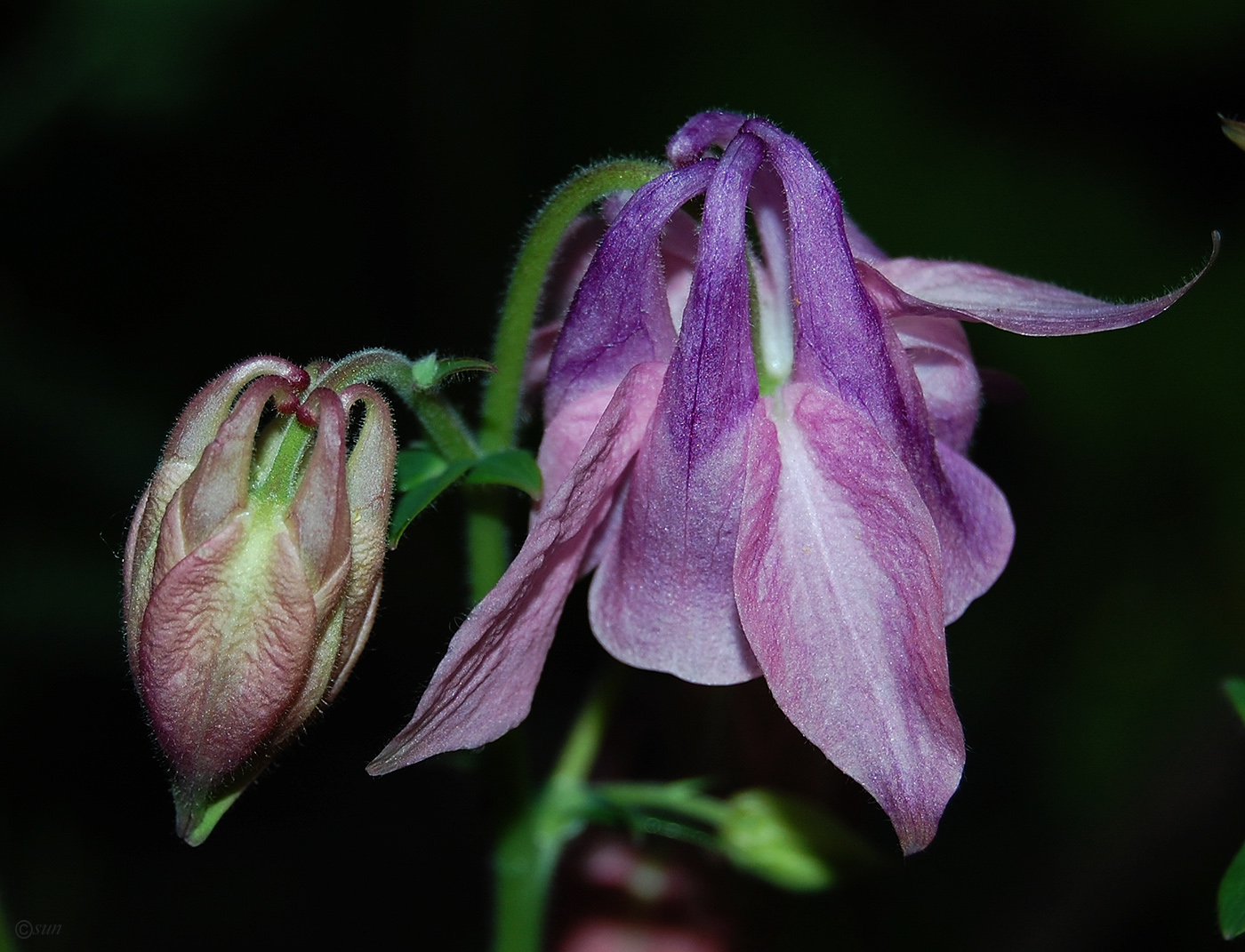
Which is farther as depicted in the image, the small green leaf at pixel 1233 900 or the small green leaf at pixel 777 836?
the small green leaf at pixel 777 836

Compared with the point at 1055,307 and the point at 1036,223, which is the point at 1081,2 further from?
the point at 1055,307

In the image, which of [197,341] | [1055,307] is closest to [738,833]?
[1055,307]

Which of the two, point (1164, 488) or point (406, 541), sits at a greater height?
point (406, 541)

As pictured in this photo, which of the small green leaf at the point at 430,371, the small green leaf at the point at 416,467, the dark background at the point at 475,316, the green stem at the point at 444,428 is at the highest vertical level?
the small green leaf at the point at 430,371

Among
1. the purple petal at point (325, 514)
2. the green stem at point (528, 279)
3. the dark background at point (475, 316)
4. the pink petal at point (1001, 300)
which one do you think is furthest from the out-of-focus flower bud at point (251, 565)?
the dark background at point (475, 316)

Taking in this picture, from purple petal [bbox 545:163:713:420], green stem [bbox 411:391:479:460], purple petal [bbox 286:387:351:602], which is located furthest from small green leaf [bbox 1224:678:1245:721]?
purple petal [bbox 286:387:351:602]

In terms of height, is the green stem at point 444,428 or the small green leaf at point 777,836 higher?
the green stem at point 444,428

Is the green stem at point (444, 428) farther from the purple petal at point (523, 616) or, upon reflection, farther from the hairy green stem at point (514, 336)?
the purple petal at point (523, 616)
